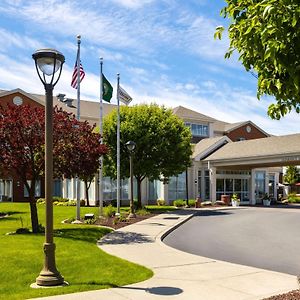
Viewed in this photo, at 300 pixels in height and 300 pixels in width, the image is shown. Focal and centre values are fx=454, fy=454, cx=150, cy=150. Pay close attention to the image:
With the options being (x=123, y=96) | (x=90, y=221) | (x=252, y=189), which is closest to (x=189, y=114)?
(x=252, y=189)

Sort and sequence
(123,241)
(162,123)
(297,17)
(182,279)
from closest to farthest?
(297,17) < (182,279) < (123,241) < (162,123)

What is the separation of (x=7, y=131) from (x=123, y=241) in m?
5.14

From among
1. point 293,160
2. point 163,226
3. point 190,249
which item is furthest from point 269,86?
point 293,160

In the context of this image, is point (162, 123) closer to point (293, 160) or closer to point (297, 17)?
point (293, 160)

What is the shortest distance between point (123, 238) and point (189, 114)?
117 ft

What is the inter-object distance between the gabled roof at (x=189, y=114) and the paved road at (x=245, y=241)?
26911 millimetres

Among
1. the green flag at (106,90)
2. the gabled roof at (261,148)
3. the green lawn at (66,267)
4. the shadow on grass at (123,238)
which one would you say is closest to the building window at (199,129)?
the gabled roof at (261,148)

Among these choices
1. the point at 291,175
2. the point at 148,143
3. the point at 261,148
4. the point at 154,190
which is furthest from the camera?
the point at 291,175

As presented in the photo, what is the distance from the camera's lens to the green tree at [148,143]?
28609 mm

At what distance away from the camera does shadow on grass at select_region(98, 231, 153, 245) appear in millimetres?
14180

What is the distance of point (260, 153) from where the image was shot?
112ft

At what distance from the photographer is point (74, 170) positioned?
1536 centimetres

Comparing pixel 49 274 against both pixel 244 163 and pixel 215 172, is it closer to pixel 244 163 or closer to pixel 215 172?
pixel 244 163

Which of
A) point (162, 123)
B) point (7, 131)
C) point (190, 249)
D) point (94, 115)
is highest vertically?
point (94, 115)
